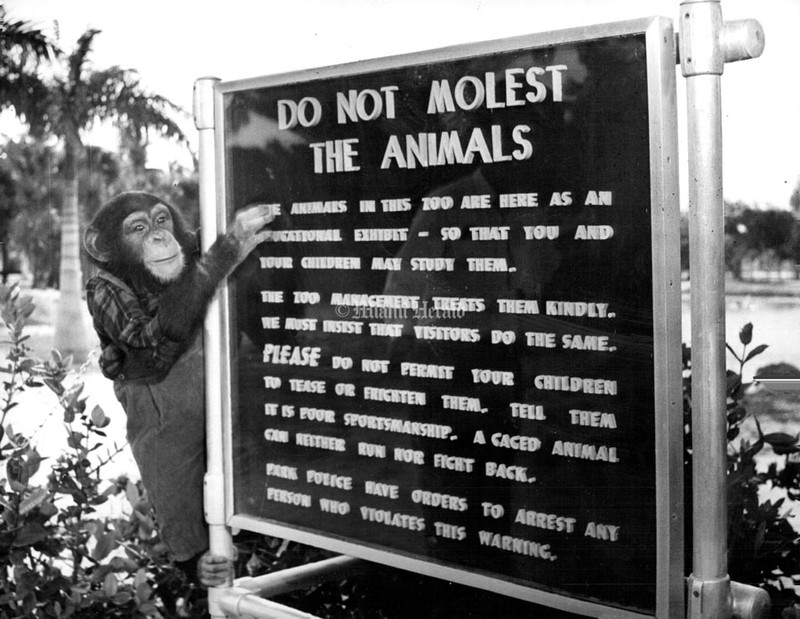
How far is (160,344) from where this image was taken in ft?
8.54

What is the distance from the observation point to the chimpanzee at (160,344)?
2580mm

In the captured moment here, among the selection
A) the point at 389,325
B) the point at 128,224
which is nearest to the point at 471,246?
the point at 389,325

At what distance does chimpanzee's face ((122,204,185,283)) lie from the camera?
2.60 meters

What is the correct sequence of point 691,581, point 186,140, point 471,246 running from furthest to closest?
point 186,140 → point 471,246 → point 691,581

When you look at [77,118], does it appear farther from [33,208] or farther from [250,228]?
[250,228]

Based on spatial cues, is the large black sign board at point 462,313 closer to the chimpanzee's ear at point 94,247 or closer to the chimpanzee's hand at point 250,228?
the chimpanzee's hand at point 250,228

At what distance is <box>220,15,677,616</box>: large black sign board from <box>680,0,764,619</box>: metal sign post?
68 millimetres

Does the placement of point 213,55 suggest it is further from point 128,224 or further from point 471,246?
point 471,246

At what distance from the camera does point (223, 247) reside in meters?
2.48

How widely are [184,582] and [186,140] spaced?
4.03ft

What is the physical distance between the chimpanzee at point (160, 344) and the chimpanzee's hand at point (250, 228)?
12 centimetres

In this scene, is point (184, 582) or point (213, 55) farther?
point (184, 582)

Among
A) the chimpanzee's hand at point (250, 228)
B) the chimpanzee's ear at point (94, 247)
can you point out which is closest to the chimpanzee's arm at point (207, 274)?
the chimpanzee's hand at point (250, 228)

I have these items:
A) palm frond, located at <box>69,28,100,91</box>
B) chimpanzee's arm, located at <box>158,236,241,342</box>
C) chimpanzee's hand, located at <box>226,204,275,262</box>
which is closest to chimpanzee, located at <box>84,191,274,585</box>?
chimpanzee's arm, located at <box>158,236,241,342</box>
